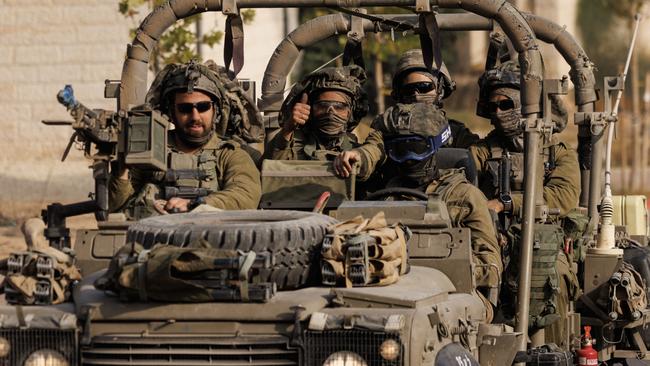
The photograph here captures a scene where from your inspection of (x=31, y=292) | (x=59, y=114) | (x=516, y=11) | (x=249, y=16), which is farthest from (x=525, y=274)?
(x=59, y=114)

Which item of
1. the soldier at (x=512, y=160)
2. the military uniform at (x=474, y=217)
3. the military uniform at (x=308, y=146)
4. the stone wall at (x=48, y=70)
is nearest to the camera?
the military uniform at (x=474, y=217)

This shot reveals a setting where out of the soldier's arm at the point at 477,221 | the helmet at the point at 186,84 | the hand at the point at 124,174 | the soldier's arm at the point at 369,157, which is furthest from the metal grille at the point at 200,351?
the helmet at the point at 186,84

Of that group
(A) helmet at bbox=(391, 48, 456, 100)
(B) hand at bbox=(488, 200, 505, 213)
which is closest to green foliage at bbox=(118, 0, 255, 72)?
(A) helmet at bbox=(391, 48, 456, 100)

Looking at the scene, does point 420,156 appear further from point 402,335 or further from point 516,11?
point 402,335

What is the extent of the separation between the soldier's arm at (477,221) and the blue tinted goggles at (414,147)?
298mm

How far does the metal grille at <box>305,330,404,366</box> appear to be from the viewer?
320 inches

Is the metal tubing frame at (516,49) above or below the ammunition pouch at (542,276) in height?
above

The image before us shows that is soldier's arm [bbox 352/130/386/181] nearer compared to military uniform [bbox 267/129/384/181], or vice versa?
soldier's arm [bbox 352/130/386/181]

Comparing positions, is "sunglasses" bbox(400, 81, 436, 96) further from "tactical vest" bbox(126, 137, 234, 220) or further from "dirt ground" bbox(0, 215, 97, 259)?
"dirt ground" bbox(0, 215, 97, 259)

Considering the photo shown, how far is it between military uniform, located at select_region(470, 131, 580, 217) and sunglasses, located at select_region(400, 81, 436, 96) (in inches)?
22.6

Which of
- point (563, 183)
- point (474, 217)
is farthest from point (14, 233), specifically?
point (474, 217)

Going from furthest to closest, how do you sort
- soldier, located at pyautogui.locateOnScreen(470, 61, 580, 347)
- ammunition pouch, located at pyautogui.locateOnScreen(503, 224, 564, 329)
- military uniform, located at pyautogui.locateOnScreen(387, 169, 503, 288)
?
soldier, located at pyautogui.locateOnScreen(470, 61, 580, 347) < ammunition pouch, located at pyautogui.locateOnScreen(503, 224, 564, 329) < military uniform, located at pyautogui.locateOnScreen(387, 169, 503, 288)

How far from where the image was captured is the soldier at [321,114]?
40.8 feet

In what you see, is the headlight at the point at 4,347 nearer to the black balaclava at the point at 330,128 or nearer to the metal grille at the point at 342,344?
the metal grille at the point at 342,344
